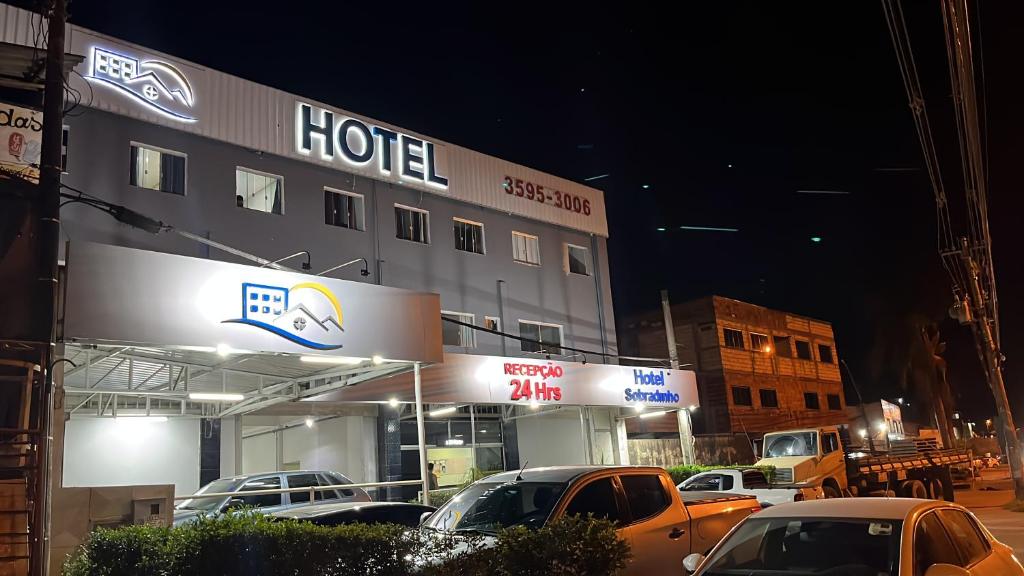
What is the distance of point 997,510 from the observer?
22.4 meters

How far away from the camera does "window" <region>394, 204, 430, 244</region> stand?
2212cm

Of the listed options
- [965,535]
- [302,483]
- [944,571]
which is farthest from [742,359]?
[944,571]

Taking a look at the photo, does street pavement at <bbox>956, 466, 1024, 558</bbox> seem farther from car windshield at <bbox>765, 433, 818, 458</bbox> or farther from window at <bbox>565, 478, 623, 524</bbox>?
window at <bbox>565, 478, 623, 524</bbox>

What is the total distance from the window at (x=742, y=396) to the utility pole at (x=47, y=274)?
35293mm

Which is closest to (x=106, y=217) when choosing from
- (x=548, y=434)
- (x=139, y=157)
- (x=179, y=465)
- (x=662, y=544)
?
(x=139, y=157)

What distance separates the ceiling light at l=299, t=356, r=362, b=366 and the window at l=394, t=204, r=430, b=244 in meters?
8.83

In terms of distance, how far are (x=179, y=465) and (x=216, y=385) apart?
11.9 ft

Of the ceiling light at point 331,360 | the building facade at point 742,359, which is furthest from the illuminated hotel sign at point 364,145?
the building facade at point 742,359

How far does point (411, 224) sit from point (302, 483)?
9.06 metres

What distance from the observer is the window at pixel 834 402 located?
165 feet

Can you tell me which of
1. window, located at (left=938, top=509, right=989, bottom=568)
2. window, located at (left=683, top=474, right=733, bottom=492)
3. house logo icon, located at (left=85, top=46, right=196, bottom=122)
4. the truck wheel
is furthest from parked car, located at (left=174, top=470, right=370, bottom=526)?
the truck wheel

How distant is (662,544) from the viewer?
791 cm

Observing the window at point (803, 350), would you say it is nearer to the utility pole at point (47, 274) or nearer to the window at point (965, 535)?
the window at point (965, 535)

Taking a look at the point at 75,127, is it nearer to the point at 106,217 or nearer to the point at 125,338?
the point at 106,217
